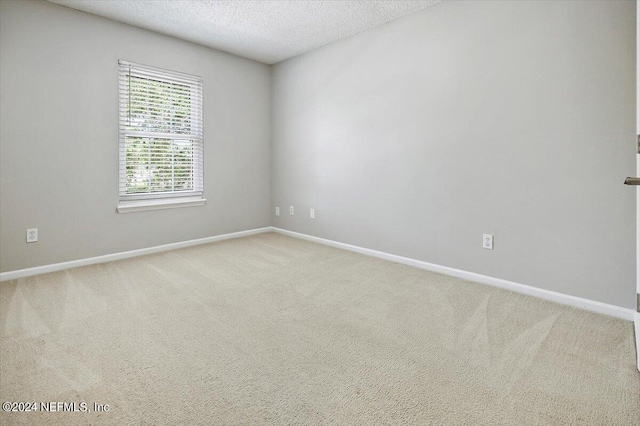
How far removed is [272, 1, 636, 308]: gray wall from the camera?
2209mm

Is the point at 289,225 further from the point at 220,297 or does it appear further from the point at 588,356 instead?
the point at 588,356

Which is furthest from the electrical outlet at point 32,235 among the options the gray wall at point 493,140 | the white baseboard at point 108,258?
the gray wall at point 493,140

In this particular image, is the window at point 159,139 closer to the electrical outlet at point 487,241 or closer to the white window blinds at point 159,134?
the white window blinds at point 159,134

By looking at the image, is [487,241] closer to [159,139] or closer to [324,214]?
[324,214]

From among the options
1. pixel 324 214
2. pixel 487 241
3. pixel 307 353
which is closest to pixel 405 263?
pixel 487 241

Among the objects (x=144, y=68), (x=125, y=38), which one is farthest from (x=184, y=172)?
(x=125, y=38)

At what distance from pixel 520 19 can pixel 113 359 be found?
339cm

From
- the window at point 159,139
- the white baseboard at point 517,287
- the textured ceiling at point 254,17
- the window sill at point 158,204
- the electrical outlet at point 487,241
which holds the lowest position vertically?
the white baseboard at point 517,287

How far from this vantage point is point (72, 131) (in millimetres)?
3160

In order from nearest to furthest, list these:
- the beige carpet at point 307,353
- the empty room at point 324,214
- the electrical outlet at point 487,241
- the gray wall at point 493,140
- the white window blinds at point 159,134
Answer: the beige carpet at point 307,353
the empty room at point 324,214
the gray wall at point 493,140
the electrical outlet at point 487,241
the white window blinds at point 159,134

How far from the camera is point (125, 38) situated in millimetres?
3436

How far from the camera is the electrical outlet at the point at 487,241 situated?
2781 millimetres

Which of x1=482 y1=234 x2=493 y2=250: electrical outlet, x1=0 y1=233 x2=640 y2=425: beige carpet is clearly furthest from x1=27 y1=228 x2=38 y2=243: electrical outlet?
x1=482 y1=234 x2=493 y2=250: electrical outlet

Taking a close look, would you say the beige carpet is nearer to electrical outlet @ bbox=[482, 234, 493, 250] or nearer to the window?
electrical outlet @ bbox=[482, 234, 493, 250]
